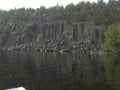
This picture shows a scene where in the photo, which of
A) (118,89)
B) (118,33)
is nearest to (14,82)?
(118,89)

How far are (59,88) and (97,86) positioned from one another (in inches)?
294

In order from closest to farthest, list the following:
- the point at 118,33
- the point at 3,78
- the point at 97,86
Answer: the point at 97,86 → the point at 3,78 → the point at 118,33

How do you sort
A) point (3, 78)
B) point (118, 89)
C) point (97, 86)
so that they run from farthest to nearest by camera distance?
point (3, 78) → point (97, 86) → point (118, 89)

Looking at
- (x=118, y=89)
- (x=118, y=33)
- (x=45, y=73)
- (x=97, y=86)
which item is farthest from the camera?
(x=118, y=33)

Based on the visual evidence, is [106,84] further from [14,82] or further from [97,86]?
[14,82]

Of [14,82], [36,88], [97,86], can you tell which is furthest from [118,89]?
[14,82]

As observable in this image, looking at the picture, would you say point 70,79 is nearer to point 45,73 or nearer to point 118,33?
point 45,73

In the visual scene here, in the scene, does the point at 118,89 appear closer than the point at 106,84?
Yes

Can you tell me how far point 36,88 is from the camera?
5419 cm

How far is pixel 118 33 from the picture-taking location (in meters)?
164

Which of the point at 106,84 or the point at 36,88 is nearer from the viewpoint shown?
the point at 36,88

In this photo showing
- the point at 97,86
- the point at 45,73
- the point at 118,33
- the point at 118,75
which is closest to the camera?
the point at 97,86

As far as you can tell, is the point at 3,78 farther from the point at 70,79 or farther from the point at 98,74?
the point at 98,74

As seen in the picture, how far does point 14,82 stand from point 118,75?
24.0 metres
